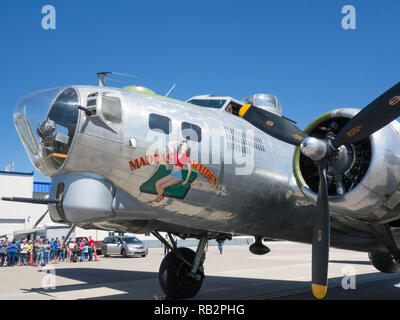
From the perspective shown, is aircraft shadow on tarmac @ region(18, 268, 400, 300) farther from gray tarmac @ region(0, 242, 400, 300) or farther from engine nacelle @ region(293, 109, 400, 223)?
engine nacelle @ region(293, 109, 400, 223)

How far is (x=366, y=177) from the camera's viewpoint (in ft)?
22.4

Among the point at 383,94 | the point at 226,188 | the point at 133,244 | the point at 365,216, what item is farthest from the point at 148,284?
the point at 133,244

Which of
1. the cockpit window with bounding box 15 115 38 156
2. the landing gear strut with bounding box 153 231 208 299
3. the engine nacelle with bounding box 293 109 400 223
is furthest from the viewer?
the landing gear strut with bounding box 153 231 208 299

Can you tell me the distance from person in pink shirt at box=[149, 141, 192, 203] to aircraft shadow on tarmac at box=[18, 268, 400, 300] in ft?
16.1

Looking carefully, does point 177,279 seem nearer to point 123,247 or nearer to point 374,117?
point 374,117

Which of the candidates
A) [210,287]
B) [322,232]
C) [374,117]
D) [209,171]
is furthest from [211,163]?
[210,287]

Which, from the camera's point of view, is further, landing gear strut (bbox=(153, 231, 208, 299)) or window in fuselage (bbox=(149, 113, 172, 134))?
landing gear strut (bbox=(153, 231, 208, 299))

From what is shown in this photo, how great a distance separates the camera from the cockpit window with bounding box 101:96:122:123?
6582mm

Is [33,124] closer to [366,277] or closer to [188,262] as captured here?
[188,262]

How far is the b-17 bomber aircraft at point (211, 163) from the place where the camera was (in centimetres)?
655

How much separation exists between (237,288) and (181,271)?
3026mm

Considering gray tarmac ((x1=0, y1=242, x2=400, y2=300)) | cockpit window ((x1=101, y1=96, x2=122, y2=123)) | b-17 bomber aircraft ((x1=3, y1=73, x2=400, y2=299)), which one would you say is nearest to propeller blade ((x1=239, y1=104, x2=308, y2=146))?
b-17 bomber aircraft ((x1=3, y1=73, x2=400, y2=299))
